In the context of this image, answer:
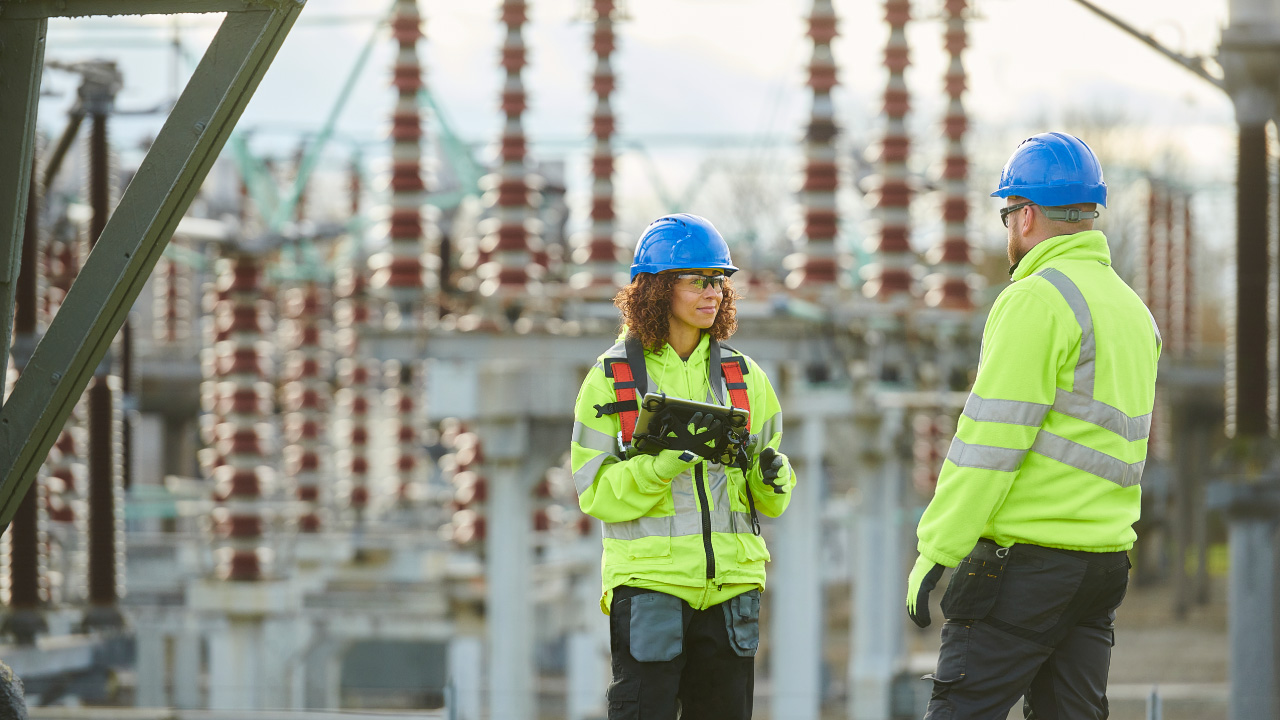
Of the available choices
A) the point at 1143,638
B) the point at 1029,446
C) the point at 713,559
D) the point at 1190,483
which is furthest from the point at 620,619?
the point at 1190,483

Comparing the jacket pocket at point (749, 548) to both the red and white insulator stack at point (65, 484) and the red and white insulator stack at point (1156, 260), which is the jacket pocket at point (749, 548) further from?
the red and white insulator stack at point (1156, 260)

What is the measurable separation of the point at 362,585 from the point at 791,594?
817 centimetres

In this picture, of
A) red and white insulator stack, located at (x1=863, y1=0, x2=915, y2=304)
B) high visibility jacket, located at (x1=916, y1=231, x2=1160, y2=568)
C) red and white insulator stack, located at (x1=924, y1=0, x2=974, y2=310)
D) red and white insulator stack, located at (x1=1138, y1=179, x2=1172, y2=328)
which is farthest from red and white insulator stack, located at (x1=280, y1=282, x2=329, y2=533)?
high visibility jacket, located at (x1=916, y1=231, x2=1160, y2=568)

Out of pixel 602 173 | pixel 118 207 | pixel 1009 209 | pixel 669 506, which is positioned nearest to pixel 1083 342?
pixel 1009 209

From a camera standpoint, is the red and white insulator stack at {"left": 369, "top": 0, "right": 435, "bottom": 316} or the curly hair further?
the red and white insulator stack at {"left": 369, "top": 0, "right": 435, "bottom": 316}

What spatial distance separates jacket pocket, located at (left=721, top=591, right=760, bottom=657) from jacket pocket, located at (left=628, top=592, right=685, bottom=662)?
168mm

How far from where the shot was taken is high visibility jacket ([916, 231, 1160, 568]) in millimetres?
4496

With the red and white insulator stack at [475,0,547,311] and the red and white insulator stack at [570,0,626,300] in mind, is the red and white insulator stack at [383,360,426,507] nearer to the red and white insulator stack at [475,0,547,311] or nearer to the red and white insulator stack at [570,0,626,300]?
the red and white insulator stack at [570,0,626,300]

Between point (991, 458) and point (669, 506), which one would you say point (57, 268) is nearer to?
point (669, 506)

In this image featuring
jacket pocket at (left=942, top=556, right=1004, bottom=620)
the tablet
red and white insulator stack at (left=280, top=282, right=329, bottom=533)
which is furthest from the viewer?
red and white insulator stack at (left=280, top=282, right=329, bottom=533)

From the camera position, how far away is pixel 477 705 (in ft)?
32.3

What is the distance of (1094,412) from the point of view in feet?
15.0

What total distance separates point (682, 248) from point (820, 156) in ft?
40.6

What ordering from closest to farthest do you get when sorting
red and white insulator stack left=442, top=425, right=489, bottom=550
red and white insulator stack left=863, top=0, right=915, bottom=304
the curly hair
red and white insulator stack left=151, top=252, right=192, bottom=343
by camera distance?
the curly hair
red and white insulator stack left=863, top=0, right=915, bottom=304
red and white insulator stack left=442, top=425, right=489, bottom=550
red and white insulator stack left=151, top=252, right=192, bottom=343
